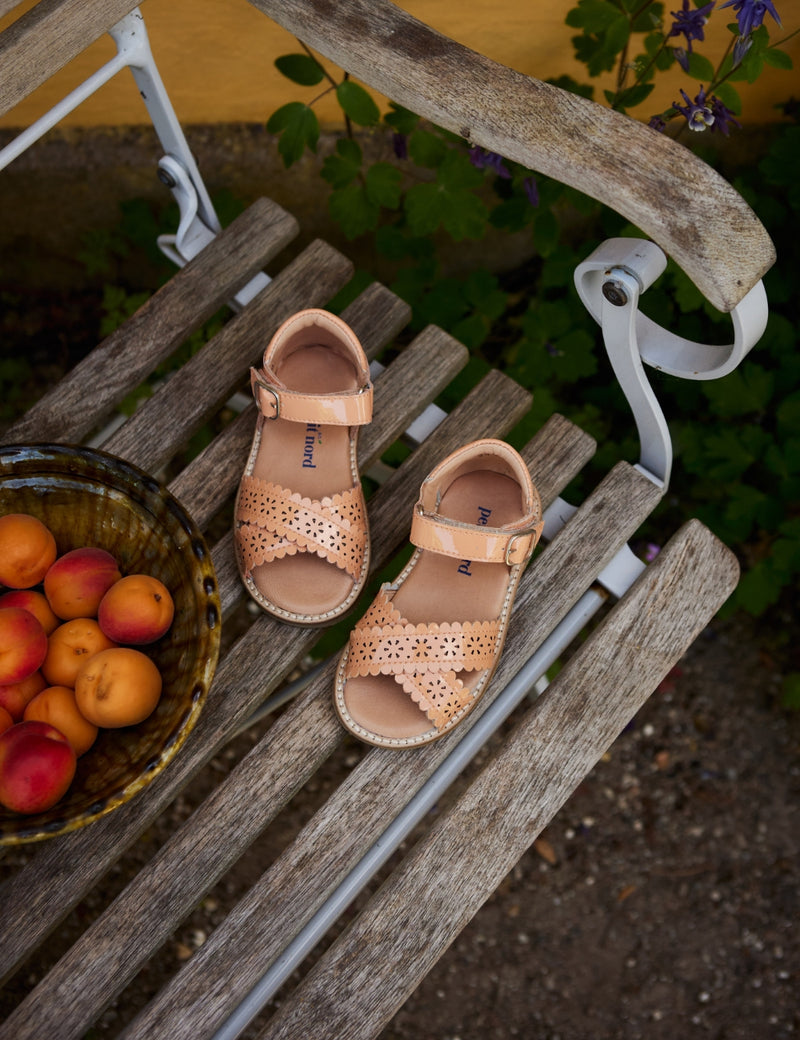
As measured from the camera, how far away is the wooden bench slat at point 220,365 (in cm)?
151

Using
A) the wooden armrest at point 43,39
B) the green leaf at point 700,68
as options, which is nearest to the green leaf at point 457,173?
the green leaf at point 700,68

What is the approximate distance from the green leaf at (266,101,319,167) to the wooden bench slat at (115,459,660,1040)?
0.97 meters

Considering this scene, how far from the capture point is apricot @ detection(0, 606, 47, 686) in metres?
1.15

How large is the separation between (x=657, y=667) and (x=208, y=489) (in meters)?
0.87

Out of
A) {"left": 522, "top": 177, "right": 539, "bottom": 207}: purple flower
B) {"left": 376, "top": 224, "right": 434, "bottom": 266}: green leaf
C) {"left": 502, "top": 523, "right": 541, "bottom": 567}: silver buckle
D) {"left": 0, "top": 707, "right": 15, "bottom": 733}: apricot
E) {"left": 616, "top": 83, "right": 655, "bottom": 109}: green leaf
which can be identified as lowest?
{"left": 0, "top": 707, "right": 15, "bottom": 733}: apricot

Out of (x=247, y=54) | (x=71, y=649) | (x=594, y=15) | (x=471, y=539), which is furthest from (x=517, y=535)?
(x=247, y=54)

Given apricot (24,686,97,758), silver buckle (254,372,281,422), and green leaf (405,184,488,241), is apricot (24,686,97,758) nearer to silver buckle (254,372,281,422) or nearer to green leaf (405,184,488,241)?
silver buckle (254,372,281,422)

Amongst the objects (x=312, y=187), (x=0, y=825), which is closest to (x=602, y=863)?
(x=0, y=825)

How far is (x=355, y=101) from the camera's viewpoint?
5.31ft

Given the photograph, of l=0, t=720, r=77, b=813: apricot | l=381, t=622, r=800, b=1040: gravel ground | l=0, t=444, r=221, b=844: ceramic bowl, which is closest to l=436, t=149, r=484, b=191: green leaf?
l=0, t=444, r=221, b=844: ceramic bowl

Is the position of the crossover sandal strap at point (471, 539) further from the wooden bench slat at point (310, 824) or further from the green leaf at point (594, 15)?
the green leaf at point (594, 15)

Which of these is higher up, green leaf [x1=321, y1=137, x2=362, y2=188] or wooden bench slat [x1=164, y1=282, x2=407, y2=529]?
green leaf [x1=321, y1=137, x2=362, y2=188]

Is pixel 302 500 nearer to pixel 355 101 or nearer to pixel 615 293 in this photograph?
pixel 615 293

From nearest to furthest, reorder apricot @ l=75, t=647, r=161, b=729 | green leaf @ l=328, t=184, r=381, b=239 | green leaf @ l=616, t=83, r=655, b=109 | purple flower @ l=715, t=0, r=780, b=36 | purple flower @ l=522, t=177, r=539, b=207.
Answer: apricot @ l=75, t=647, r=161, b=729 < purple flower @ l=715, t=0, r=780, b=36 < green leaf @ l=616, t=83, r=655, b=109 < purple flower @ l=522, t=177, r=539, b=207 < green leaf @ l=328, t=184, r=381, b=239
